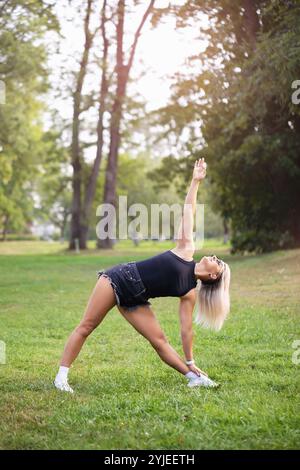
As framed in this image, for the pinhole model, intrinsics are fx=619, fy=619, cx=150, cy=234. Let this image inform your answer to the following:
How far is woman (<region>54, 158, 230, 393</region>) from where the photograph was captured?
597cm

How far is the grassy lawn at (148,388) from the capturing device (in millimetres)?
4625

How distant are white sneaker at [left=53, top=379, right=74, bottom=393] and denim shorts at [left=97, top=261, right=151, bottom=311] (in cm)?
95

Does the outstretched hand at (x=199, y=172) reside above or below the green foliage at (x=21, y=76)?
below

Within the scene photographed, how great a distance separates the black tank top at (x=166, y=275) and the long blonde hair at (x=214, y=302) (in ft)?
1.04

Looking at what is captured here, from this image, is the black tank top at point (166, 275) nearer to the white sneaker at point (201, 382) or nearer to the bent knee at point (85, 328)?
the bent knee at point (85, 328)

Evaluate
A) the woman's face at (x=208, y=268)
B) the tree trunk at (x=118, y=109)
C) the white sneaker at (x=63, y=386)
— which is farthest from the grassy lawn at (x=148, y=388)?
the tree trunk at (x=118, y=109)

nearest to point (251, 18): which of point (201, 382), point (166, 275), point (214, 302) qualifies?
point (214, 302)

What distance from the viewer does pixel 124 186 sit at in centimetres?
5659

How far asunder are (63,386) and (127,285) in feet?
3.93

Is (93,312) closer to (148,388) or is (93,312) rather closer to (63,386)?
(63,386)

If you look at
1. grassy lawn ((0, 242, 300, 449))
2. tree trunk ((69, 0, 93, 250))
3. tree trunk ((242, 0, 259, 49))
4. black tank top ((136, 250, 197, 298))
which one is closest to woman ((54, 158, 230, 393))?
black tank top ((136, 250, 197, 298))

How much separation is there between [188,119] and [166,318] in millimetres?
21050

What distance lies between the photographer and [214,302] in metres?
6.30
